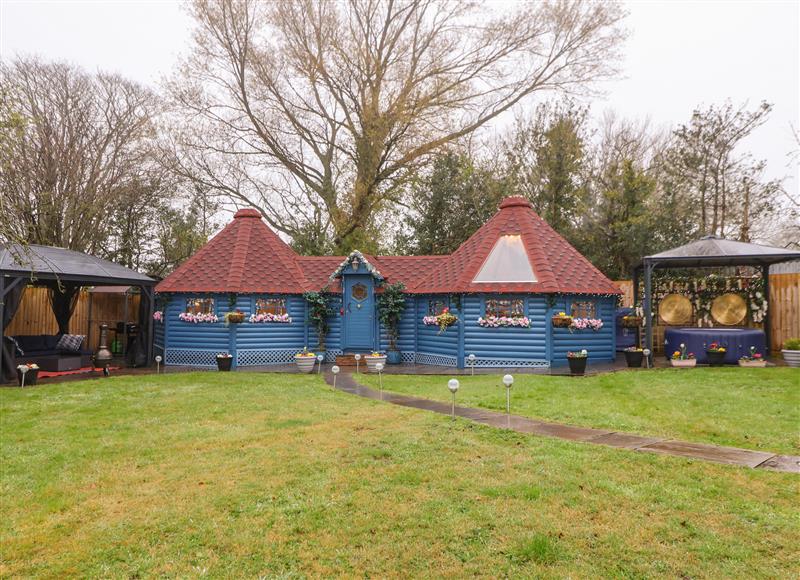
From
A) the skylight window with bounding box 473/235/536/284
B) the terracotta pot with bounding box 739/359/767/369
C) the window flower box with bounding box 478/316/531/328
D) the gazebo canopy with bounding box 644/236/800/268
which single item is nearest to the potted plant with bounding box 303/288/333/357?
the skylight window with bounding box 473/235/536/284

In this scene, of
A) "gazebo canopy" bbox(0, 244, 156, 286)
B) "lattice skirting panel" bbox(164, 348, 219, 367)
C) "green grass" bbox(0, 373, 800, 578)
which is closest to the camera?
"green grass" bbox(0, 373, 800, 578)

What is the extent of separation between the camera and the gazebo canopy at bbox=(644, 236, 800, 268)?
13.9 meters

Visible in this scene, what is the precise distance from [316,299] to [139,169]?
1282 cm

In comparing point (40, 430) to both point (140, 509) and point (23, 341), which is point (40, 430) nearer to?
point (140, 509)

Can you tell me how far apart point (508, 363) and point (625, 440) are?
26.9 feet

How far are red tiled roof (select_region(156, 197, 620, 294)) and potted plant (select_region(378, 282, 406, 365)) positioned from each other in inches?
14.7

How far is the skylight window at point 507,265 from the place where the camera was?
15.1m

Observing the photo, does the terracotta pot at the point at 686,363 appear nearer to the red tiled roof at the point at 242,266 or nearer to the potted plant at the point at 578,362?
the potted plant at the point at 578,362

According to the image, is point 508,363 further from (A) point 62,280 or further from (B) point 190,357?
(A) point 62,280

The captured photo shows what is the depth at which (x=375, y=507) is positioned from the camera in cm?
455

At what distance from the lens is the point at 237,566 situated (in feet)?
12.0

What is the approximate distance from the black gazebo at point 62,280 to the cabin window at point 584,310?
1285 cm

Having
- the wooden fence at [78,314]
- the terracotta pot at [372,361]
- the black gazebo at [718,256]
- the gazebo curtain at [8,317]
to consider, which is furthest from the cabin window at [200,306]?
the black gazebo at [718,256]

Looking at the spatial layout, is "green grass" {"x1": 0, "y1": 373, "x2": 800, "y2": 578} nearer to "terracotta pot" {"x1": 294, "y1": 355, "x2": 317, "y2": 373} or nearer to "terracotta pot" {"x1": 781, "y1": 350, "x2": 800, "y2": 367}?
"terracotta pot" {"x1": 294, "y1": 355, "x2": 317, "y2": 373}
